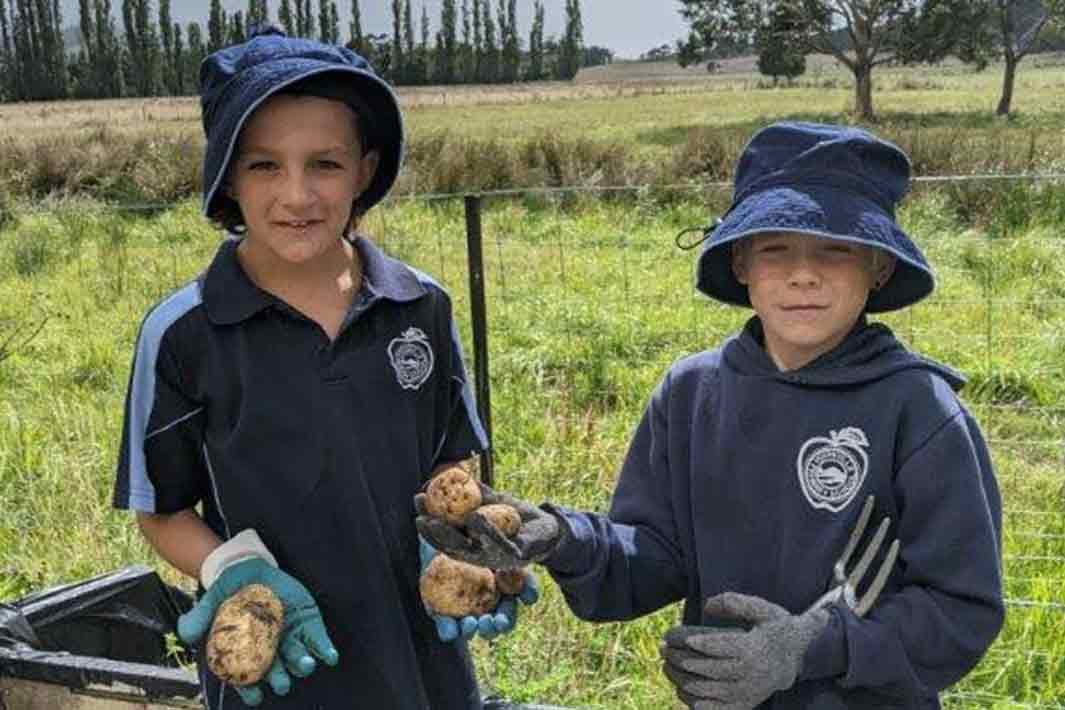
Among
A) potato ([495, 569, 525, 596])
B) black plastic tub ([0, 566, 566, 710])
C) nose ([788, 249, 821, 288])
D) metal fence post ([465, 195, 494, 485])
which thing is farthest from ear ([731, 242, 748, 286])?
metal fence post ([465, 195, 494, 485])

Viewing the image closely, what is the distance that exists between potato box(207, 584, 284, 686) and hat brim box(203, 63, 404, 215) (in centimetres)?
59

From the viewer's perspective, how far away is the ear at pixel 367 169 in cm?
A: 187

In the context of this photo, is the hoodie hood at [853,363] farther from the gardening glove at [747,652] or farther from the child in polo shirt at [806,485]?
the gardening glove at [747,652]

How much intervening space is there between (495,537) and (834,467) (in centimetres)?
45

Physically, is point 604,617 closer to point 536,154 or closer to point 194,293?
point 194,293

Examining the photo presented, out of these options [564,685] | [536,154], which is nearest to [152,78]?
[536,154]

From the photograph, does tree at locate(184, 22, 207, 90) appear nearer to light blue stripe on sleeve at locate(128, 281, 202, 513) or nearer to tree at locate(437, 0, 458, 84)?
tree at locate(437, 0, 458, 84)

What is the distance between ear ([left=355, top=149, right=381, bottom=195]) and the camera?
1.87 m

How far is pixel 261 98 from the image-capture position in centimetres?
164

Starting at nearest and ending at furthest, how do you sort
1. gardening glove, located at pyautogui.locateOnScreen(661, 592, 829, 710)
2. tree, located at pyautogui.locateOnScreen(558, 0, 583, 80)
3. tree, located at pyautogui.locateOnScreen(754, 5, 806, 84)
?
gardening glove, located at pyautogui.locateOnScreen(661, 592, 829, 710) → tree, located at pyautogui.locateOnScreen(754, 5, 806, 84) → tree, located at pyautogui.locateOnScreen(558, 0, 583, 80)

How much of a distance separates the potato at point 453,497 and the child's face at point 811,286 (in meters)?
0.46

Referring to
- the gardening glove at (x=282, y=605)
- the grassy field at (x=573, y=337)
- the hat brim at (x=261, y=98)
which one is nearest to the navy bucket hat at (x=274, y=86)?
the hat brim at (x=261, y=98)

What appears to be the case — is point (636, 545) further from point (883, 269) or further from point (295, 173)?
point (295, 173)

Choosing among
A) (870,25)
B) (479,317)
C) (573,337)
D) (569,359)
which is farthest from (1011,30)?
(479,317)
